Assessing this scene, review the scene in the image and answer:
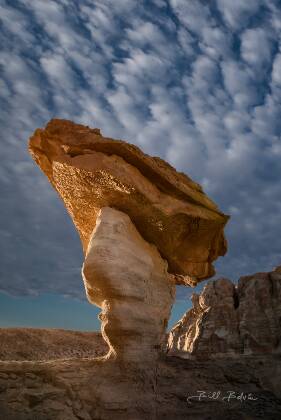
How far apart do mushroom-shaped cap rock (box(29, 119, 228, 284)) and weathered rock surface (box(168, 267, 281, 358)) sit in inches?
452

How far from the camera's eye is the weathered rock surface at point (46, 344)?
1945 cm

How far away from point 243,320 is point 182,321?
6.01 m

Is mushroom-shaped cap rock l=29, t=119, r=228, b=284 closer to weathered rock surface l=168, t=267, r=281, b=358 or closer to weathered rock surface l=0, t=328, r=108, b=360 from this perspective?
weathered rock surface l=168, t=267, r=281, b=358

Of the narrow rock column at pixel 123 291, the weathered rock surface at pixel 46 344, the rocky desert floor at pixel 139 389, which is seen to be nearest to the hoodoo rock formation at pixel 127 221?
the narrow rock column at pixel 123 291

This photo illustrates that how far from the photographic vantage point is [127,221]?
8852 millimetres

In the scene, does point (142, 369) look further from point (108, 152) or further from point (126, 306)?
point (108, 152)

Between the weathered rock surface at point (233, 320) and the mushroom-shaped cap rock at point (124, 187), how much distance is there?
37.7 feet

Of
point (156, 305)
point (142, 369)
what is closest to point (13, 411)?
point (142, 369)

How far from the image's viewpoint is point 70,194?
9500 mm

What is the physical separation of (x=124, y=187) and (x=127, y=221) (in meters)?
1.01

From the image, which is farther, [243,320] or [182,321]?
[182,321]
